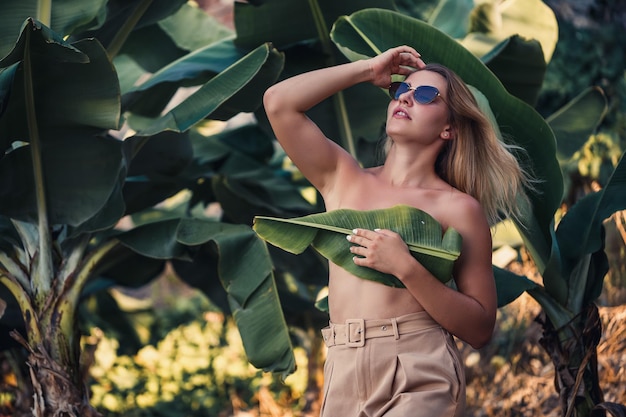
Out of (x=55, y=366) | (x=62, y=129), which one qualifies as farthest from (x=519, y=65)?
(x=55, y=366)

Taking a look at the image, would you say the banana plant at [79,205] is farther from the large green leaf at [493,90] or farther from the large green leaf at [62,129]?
the large green leaf at [493,90]

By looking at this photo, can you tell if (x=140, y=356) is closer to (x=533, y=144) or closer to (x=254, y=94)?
(x=254, y=94)

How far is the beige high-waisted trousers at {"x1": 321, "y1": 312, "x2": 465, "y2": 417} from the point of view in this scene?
2.79 m

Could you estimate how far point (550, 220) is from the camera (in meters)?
4.18

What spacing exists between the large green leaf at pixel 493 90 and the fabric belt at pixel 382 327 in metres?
1.34

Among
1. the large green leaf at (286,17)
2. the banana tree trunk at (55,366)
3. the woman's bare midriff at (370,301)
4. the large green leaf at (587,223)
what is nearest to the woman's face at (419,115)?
the woman's bare midriff at (370,301)

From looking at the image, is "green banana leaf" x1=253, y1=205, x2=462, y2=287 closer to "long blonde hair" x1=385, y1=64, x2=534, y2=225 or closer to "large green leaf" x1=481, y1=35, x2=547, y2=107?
"long blonde hair" x1=385, y1=64, x2=534, y2=225

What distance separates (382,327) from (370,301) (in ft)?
0.32

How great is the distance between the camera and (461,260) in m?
2.98

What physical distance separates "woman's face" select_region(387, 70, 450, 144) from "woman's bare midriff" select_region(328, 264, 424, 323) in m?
0.52

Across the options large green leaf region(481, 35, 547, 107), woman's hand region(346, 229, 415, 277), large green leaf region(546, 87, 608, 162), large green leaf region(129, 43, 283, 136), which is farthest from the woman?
large green leaf region(546, 87, 608, 162)

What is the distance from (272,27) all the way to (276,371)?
6.41ft

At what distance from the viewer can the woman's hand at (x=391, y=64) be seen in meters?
3.14

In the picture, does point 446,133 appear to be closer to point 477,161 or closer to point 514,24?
point 477,161
